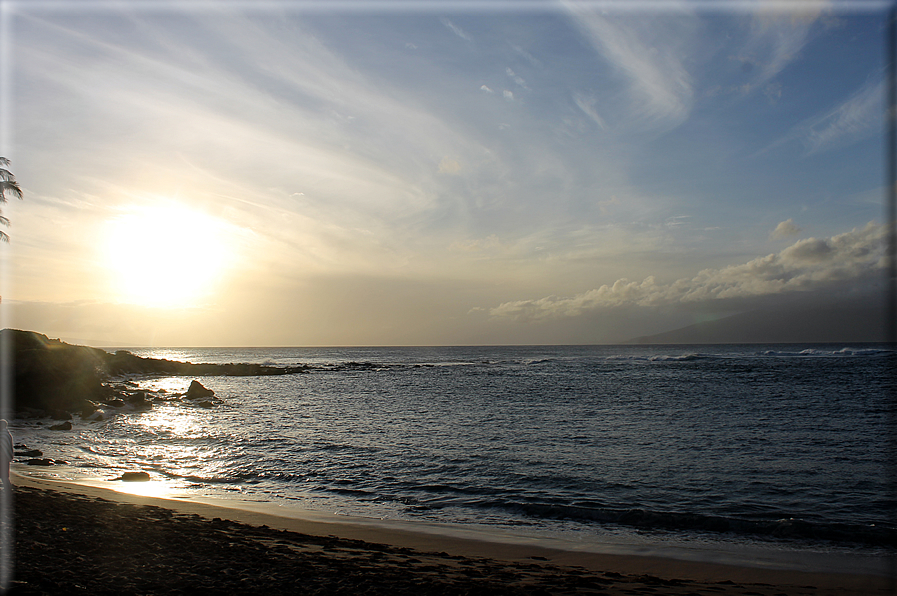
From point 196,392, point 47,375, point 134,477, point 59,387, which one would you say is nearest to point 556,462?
point 134,477

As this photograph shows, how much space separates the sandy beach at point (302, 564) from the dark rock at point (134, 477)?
15.0 feet

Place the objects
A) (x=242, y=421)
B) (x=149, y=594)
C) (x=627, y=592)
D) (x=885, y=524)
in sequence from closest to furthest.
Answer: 1. (x=149, y=594)
2. (x=627, y=592)
3. (x=885, y=524)
4. (x=242, y=421)

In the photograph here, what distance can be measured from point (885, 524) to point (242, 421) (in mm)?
30285

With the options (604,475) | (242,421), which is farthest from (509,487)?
(242,421)

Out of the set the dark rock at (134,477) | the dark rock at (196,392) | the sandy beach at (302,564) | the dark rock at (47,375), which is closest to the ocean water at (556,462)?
the dark rock at (134,477)

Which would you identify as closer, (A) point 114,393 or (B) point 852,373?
(A) point 114,393

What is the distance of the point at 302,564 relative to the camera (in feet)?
26.6

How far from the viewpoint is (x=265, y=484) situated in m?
16.5

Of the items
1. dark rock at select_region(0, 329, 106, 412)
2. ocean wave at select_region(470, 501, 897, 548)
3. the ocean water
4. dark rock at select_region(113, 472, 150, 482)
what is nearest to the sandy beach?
the ocean water

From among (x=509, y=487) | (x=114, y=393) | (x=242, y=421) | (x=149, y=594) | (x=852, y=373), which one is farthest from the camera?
(x=852, y=373)

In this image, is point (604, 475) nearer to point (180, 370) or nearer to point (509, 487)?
point (509, 487)

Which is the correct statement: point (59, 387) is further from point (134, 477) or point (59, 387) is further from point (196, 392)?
point (134, 477)

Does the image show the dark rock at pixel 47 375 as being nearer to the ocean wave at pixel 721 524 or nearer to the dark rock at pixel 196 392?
the dark rock at pixel 196 392

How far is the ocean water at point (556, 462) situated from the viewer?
1256 centimetres
